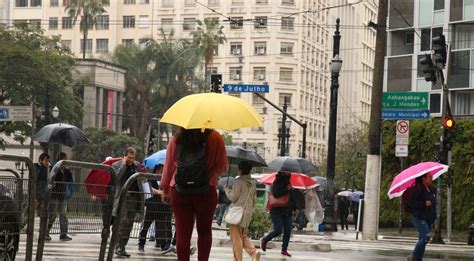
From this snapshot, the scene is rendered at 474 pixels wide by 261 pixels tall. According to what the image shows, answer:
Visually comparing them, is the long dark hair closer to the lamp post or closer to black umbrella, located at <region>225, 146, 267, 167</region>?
black umbrella, located at <region>225, 146, 267, 167</region>

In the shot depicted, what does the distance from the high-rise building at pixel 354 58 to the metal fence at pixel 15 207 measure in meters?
107

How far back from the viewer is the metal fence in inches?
424

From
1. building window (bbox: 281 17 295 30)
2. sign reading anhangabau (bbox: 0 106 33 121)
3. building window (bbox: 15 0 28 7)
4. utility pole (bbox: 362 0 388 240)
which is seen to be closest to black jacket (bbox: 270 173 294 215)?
utility pole (bbox: 362 0 388 240)

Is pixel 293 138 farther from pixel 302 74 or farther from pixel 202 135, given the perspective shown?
pixel 202 135

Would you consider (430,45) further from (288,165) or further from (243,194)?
(243,194)

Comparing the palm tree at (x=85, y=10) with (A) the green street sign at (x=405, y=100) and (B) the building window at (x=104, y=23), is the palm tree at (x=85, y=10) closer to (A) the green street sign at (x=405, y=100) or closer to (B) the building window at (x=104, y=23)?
(B) the building window at (x=104, y=23)

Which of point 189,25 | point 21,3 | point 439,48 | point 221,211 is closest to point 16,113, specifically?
point 221,211

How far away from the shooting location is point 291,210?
1989cm

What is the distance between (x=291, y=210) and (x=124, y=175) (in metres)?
3.86

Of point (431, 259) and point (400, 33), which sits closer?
point (431, 259)

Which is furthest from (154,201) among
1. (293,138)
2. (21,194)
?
(293,138)

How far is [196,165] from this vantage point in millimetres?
10414

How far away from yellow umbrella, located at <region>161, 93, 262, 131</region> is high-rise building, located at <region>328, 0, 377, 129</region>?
107347 millimetres

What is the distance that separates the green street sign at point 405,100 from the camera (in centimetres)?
3002
